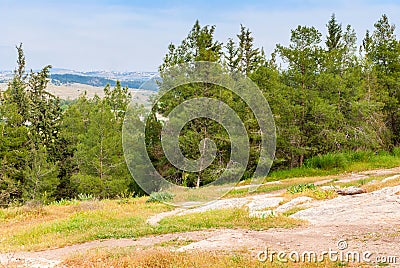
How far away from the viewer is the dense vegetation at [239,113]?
2572cm

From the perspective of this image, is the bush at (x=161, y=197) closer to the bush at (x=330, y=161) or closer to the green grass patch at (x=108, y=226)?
the green grass patch at (x=108, y=226)

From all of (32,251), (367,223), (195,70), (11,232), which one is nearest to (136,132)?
(195,70)

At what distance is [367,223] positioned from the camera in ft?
32.7

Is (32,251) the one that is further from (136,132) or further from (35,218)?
(136,132)

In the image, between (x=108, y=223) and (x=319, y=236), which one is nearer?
(x=319, y=236)

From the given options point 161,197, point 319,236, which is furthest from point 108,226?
point 319,236

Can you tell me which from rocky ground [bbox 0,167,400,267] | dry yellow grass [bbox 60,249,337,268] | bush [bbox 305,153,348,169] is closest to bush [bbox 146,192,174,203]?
rocky ground [bbox 0,167,400,267]

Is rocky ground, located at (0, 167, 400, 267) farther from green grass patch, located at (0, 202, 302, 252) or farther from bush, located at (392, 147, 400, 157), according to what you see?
bush, located at (392, 147, 400, 157)

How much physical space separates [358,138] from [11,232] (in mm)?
21380

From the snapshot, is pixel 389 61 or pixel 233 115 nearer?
pixel 233 115

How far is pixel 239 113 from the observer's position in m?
24.9

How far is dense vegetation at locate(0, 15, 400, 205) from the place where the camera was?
84.4 feet

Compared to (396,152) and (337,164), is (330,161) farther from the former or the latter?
(396,152)

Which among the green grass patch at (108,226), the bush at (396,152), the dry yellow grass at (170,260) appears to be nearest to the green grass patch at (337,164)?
the bush at (396,152)
